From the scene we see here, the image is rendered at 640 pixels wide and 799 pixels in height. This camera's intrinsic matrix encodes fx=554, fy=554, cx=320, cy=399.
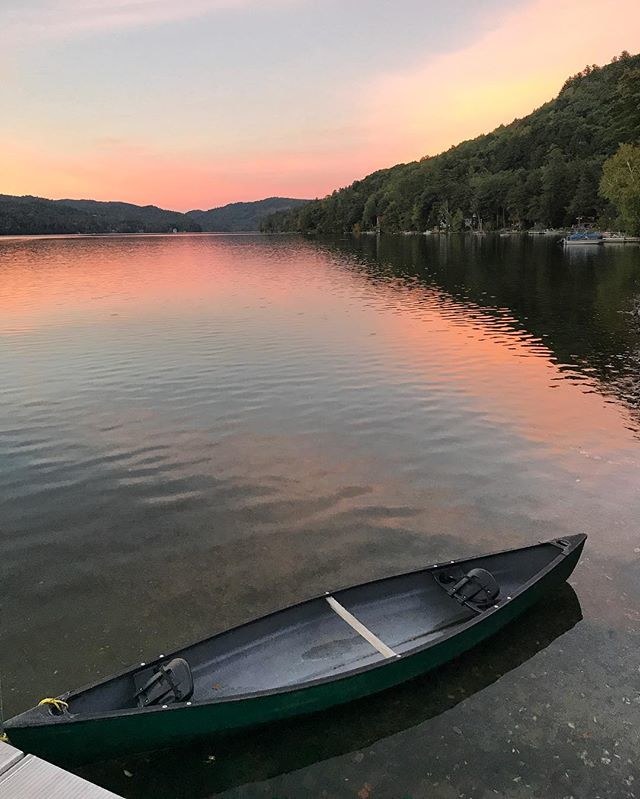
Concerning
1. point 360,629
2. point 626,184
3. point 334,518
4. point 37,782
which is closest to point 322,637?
point 360,629

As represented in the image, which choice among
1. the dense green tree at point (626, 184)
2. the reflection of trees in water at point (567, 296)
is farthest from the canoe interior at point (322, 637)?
the dense green tree at point (626, 184)

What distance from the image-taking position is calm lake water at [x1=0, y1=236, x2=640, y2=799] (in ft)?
27.8

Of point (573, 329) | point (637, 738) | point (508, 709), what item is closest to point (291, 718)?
point (508, 709)

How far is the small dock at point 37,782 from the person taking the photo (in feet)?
20.4

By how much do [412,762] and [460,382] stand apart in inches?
867

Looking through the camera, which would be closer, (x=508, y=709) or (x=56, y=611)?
(x=508, y=709)

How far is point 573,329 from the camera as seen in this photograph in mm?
40969

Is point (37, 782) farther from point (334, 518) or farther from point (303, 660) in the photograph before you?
point (334, 518)

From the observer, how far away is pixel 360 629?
384 inches

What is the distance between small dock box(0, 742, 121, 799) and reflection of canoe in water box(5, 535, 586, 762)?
0.41 m

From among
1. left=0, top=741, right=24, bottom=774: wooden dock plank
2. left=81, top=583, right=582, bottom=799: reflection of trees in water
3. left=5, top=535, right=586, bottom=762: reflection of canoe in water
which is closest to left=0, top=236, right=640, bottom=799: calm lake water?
left=81, top=583, right=582, bottom=799: reflection of trees in water

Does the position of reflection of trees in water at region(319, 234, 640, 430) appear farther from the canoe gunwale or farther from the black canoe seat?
the black canoe seat

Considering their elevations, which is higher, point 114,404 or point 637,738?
point 114,404

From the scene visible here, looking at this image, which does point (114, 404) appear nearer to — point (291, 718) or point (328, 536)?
point (328, 536)
